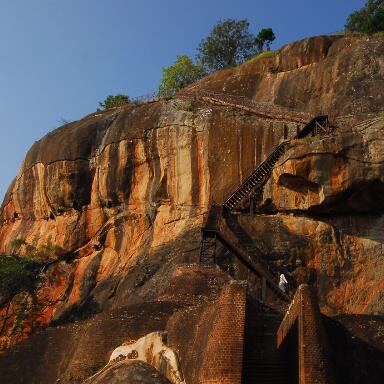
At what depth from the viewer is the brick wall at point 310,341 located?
601 inches

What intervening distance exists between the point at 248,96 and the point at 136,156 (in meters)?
8.77

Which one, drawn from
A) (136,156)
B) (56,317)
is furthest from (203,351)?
(136,156)

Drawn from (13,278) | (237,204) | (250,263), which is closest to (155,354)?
(250,263)

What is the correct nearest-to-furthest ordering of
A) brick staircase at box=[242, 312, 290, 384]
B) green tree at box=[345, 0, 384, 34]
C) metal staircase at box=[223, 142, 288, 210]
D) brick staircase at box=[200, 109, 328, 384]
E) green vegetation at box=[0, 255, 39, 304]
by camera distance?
brick staircase at box=[242, 312, 290, 384] → brick staircase at box=[200, 109, 328, 384] → green vegetation at box=[0, 255, 39, 304] → metal staircase at box=[223, 142, 288, 210] → green tree at box=[345, 0, 384, 34]

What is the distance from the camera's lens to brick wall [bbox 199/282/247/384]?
612 inches

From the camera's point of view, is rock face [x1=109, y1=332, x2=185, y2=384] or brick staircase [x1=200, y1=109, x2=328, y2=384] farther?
rock face [x1=109, y1=332, x2=185, y2=384]

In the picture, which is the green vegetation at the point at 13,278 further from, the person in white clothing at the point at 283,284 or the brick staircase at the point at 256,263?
the person in white clothing at the point at 283,284

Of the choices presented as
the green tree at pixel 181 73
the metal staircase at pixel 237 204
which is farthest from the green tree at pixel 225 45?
the metal staircase at pixel 237 204

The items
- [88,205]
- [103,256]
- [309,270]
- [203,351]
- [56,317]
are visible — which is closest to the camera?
[203,351]

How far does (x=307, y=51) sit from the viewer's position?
4200 cm

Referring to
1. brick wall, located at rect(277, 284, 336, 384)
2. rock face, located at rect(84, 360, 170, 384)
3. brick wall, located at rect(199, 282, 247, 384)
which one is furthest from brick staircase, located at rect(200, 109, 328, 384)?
rock face, located at rect(84, 360, 170, 384)

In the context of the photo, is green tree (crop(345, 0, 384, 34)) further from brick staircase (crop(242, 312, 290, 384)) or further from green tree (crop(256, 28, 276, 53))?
brick staircase (crop(242, 312, 290, 384))

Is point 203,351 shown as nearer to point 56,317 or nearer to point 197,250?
point 197,250

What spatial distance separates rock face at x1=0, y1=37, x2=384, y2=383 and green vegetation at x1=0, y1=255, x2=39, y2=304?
162cm
